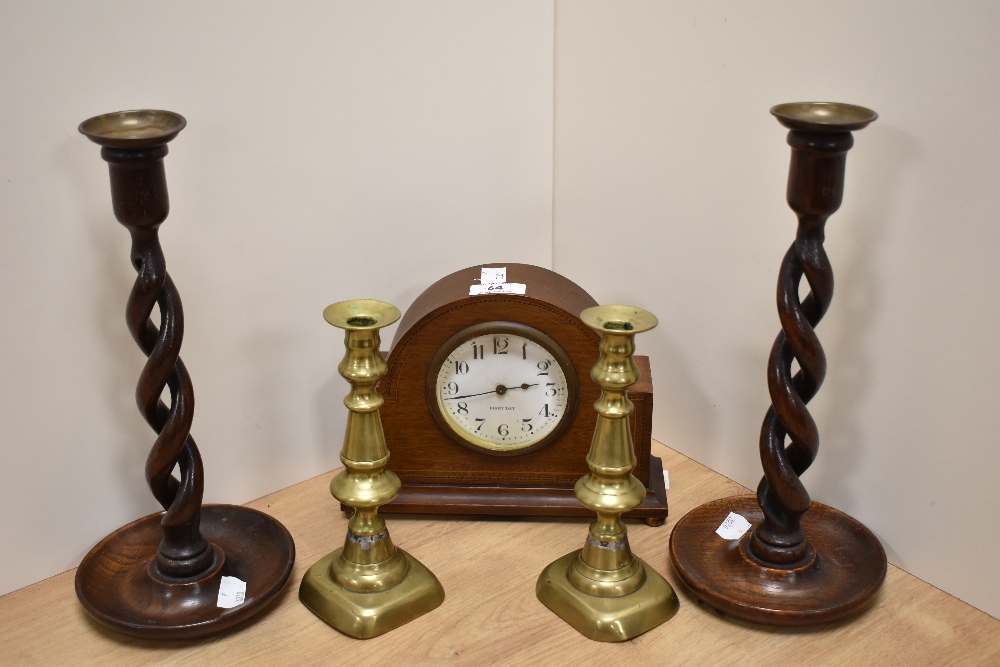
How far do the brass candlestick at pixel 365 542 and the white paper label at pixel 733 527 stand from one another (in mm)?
369

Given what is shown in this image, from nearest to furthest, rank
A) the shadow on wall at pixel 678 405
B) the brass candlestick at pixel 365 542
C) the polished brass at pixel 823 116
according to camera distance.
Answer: the polished brass at pixel 823 116
the brass candlestick at pixel 365 542
the shadow on wall at pixel 678 405

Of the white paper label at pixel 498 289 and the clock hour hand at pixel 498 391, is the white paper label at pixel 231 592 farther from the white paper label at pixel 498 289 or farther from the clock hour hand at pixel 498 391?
the white paper label at pixel 498 289

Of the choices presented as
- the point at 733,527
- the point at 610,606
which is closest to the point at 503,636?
the point at 610,606

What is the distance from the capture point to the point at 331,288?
1.43 m

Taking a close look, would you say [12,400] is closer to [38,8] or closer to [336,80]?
[38,8]

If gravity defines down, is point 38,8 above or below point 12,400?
above

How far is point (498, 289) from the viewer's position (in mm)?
1289

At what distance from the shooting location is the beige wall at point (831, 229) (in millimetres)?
1114

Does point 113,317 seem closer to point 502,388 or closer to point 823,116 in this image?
point 502,388

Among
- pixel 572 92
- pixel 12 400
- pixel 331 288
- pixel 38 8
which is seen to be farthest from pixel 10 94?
pixel 572 92

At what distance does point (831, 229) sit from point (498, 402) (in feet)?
1.58

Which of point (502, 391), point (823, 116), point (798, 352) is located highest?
point (823, 116)

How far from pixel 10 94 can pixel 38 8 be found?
0.33 feet

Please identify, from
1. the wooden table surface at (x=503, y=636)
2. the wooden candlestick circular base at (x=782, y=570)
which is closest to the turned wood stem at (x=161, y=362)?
the wooden table surface at (x=503, y=636)
